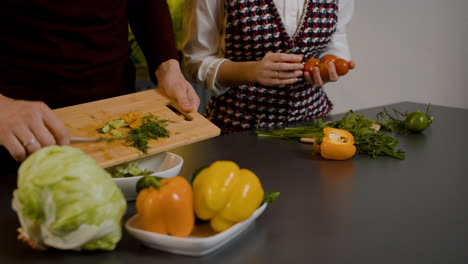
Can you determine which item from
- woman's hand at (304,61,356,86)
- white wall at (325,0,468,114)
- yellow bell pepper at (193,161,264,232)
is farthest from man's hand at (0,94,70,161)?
white wall at (325,0,468,114)

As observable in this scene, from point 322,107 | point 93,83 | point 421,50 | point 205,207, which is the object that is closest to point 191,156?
point 93,83

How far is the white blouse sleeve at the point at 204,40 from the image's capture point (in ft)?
6.07

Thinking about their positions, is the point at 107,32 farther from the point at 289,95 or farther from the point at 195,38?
the point at 289,95

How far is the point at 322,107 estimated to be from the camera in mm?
2029

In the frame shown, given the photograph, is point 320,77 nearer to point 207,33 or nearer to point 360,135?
point 360,135

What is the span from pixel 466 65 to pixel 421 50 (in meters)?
0.31

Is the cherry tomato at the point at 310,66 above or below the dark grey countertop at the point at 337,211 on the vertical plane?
above

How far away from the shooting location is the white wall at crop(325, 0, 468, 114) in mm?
3123

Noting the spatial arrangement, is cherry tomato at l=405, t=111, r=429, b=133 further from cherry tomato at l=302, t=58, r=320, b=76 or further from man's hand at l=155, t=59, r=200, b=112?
man's hand at l=155, t=59, r=200, b=112

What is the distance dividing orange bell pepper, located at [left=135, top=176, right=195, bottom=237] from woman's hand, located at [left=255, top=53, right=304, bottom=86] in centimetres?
92

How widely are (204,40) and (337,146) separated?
0.83 m

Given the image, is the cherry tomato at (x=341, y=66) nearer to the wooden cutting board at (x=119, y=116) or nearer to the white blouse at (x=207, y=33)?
the white blouse at (x=207, y=33)

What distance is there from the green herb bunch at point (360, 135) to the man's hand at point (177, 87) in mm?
279

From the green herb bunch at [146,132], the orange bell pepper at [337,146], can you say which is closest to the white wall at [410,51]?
the orange bell pepper at [337,146]
